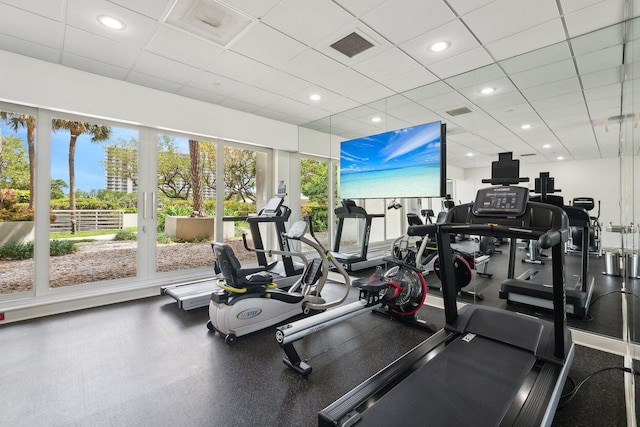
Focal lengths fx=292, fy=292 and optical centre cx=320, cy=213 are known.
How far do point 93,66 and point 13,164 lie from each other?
1.55m

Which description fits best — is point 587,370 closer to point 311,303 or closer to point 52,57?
point 311,303

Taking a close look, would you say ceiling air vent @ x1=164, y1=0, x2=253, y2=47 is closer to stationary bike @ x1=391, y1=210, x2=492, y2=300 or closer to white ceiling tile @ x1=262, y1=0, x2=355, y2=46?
white ceiling tile @ x1=262, y1=0, x2=355, y2=46

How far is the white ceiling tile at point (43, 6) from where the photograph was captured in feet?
8.23

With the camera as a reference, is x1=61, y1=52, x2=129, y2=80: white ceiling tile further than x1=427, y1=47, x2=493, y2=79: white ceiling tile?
Yes

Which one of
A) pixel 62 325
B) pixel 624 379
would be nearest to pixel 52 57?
pixel 62 325

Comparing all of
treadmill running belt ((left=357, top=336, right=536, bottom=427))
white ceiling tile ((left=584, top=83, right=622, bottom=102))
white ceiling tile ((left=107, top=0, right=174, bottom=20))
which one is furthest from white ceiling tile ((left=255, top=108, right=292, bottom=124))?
treadmill running belt ((left=357, top=336, right=536, bottom=427))

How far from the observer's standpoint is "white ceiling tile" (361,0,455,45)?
99.7 inches

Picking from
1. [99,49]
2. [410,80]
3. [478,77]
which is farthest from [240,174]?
[478,77]

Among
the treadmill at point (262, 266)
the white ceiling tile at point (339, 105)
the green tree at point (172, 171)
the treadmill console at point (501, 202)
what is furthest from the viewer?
the white ceiling tile at point (339, 105)

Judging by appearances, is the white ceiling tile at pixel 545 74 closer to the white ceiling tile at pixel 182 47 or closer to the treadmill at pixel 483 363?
the treadmill at pixel 483 363

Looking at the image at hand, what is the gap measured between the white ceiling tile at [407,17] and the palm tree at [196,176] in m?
3.63

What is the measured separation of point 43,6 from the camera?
2.56m

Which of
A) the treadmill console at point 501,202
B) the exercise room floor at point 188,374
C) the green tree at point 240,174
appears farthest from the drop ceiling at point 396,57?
the exercise room floor at point 188,374

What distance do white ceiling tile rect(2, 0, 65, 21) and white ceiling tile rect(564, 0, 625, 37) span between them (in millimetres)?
4551
